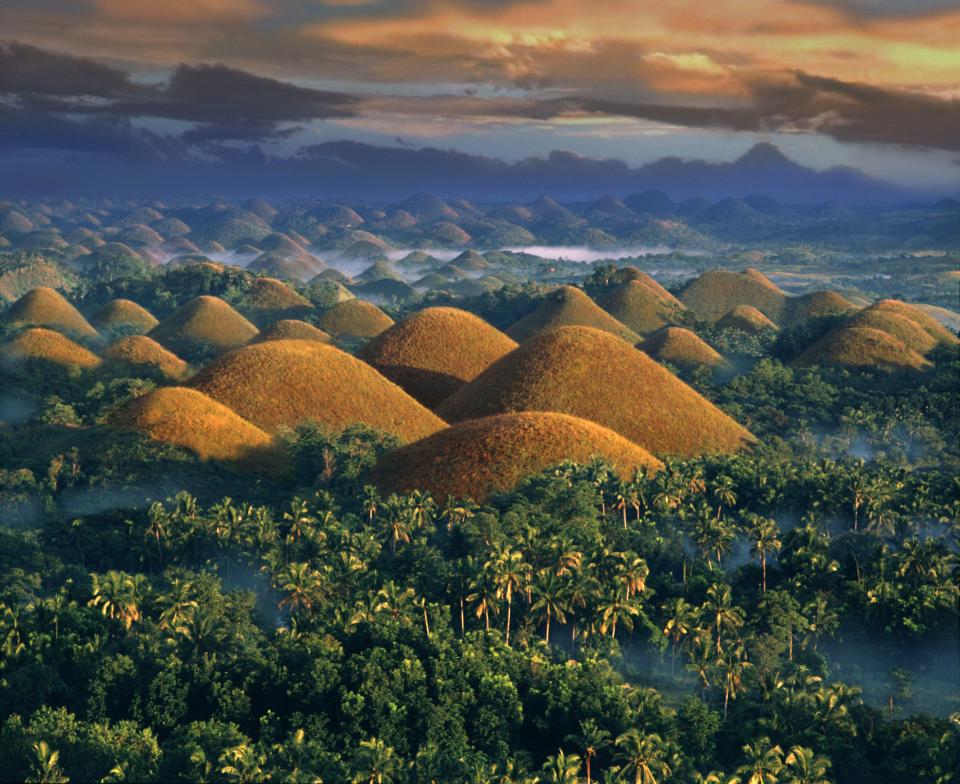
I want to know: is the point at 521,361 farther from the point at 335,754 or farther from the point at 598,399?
the point at 335,754

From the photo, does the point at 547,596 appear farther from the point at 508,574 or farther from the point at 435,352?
the point at 435,352

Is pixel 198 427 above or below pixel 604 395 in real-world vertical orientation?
above

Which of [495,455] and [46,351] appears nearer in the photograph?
[495,455]

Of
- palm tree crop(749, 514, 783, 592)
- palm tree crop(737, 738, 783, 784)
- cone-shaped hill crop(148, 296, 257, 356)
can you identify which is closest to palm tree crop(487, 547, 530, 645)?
palm tree crop(749, 514, 783, 592)

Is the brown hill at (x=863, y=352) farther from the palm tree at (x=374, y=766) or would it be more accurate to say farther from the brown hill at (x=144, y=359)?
the palm tree at (x=374, y=766)

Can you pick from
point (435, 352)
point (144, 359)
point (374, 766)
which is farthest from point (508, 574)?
point (144, 359)

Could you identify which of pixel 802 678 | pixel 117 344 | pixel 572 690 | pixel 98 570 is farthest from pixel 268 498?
pixel 117 344

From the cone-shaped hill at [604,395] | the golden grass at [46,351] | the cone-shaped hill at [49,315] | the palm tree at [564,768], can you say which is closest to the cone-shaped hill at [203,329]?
the cone-shaped hill at [49,315]
